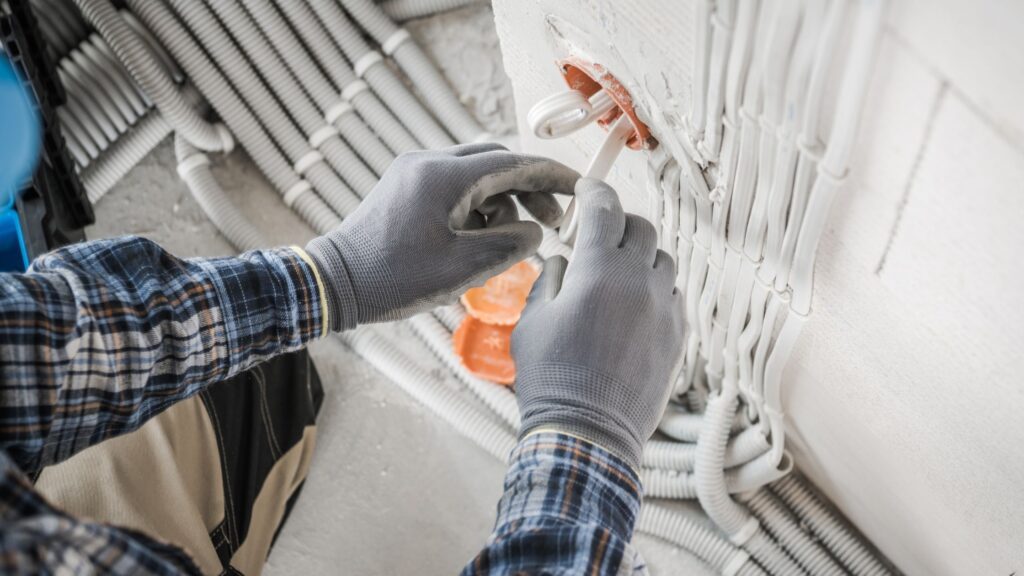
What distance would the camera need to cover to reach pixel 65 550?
661 millimetres

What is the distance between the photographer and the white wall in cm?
64

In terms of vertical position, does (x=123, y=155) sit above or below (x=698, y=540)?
above

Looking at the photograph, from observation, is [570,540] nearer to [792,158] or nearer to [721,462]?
[792,158]

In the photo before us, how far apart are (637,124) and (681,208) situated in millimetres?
136

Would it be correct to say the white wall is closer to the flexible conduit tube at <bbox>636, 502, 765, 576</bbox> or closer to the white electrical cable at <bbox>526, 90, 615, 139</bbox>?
the white electrical cable at <bbox>526, 90, 615, 139</bbox>

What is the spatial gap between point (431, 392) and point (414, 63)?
718 mm

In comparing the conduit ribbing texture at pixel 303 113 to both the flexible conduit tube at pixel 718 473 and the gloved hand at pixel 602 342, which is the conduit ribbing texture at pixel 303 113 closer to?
the flexible conduit tube at pixel 718 473

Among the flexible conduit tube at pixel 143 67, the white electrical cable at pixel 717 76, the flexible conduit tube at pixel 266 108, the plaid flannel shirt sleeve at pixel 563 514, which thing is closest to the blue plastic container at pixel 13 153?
the flexible conduit tube at pixel 143 67

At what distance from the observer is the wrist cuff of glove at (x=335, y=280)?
1.14 m

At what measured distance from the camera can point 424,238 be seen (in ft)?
3.69

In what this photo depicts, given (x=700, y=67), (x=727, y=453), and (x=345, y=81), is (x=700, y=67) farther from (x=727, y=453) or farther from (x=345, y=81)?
(x=345, y=81)

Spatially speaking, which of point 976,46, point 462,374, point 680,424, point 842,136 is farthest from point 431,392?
→ point 976,46

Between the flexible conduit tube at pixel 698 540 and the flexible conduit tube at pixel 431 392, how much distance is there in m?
0.28

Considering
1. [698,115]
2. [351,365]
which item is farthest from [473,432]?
[698,115]
